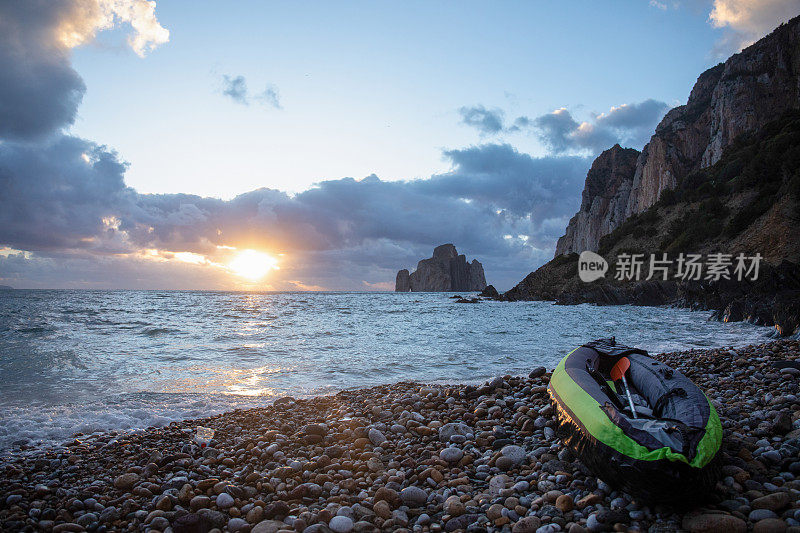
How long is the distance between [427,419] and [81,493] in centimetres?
413

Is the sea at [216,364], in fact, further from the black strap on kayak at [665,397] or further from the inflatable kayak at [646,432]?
the black strap on kayak at [665,397]

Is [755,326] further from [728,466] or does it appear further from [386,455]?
[386,455]

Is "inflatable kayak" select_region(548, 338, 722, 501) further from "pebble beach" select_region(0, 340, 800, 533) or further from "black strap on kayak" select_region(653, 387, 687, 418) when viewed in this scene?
"pebble beach" select_region(0, 340, 800, 533)

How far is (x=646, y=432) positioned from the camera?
347cm

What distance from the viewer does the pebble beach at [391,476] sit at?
332cm

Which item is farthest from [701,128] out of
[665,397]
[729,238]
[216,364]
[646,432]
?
[646,432]

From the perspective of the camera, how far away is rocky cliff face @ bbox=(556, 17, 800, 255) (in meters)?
56.6

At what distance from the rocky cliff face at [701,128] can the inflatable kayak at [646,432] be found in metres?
69.3

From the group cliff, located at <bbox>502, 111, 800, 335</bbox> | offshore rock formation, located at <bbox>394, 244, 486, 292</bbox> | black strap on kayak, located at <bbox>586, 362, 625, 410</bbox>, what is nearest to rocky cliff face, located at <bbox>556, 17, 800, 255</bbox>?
cliff, located at <bbox>502, 111, 800, 335</bbox>

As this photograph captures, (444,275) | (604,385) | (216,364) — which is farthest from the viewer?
(444,275)

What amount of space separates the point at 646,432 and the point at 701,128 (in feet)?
299

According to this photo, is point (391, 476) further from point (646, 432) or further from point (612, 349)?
point (612, 349)

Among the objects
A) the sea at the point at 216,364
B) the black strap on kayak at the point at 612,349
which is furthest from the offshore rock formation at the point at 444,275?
the black strap on kayak at the point at 612,349

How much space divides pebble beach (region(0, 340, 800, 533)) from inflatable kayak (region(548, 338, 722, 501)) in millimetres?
199
